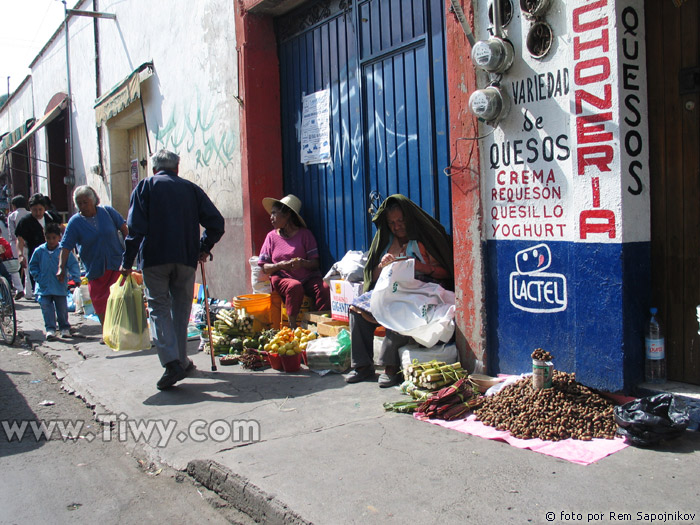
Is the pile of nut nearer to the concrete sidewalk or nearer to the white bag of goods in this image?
the concrete sidewalk

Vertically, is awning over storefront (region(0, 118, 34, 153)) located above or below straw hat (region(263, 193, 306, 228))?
above

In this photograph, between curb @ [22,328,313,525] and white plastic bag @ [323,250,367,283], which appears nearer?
curb @ [22,328,313,525]

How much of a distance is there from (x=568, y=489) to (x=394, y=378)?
80.2 inches

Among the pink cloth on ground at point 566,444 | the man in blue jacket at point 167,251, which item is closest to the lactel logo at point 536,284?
the pink cloth on ground at point 566,444

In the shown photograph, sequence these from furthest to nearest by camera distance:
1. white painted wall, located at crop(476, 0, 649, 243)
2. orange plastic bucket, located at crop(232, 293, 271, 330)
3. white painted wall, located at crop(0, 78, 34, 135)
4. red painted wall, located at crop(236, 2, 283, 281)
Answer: white painted wall, located at crop(0, 78, 34, 135) < red painted wall, located at crop(236, 2, 283, 281) < orange plastic bucket, located at crop(232, 293, 271, 330) < white painted wall, located at crop(476, 0, 649, 243)

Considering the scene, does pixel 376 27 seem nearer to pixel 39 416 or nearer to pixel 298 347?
pixel 298 347

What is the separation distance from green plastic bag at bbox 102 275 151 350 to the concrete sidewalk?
2.42 feet

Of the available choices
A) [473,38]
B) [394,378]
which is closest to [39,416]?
[394,378]

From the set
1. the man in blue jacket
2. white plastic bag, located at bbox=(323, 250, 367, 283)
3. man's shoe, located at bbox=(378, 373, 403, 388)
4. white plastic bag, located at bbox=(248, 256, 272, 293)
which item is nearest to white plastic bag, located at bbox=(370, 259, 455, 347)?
man's shoe, located at bbox=(378, 373, 403, 388)

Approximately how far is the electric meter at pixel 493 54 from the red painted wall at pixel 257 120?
373 cm

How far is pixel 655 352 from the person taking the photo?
362 cm

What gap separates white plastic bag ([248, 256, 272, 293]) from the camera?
6.97 meters

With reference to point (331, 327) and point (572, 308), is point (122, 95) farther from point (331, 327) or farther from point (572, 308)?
point (572, 308)

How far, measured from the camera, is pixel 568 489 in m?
2.78
